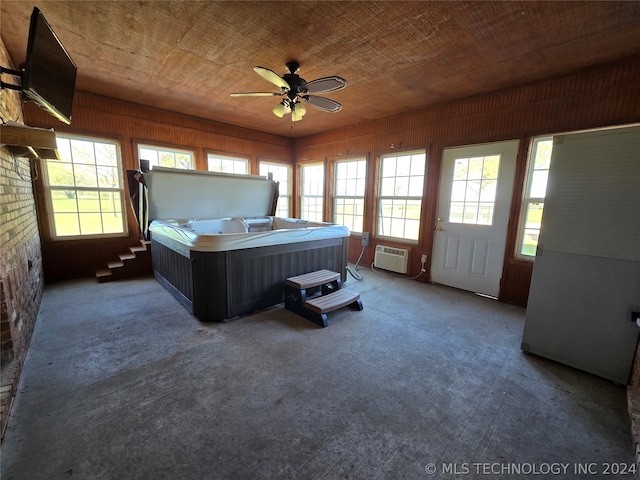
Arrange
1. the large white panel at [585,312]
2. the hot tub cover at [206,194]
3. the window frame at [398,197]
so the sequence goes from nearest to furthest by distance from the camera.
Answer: the large white panel at [585,312], the hot tub cover at [206,194], the window frame at [398,197]

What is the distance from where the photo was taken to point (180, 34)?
219 centimetres

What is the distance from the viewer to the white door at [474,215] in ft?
10.5

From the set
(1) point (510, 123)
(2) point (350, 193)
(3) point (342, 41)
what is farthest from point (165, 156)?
(1) point (510, 123)

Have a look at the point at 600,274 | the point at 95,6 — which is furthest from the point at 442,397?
the point at 95,6

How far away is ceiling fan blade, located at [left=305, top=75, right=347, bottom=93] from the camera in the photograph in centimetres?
220

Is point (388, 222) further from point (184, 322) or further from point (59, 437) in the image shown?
point (59, 437)

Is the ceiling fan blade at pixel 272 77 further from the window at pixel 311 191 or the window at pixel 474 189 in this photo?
the window at pixel 311 191

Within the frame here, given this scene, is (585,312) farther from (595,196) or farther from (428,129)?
(428,129)

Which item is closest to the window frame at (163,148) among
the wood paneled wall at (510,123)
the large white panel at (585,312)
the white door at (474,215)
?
the wood paneled wall at (510,123)

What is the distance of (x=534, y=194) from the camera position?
117 inches

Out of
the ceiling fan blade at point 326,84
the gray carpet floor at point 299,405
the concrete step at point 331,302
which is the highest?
the ceiling fan blade at point 326,84

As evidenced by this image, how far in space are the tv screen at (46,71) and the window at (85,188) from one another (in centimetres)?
181

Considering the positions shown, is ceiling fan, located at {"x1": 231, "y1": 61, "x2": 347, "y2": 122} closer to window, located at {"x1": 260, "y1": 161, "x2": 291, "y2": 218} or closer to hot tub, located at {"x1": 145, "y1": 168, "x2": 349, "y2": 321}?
hot tub, located at {"x1": 145, "y1": 168, "x2": 349, "y2": 321}

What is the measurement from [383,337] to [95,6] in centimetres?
342
